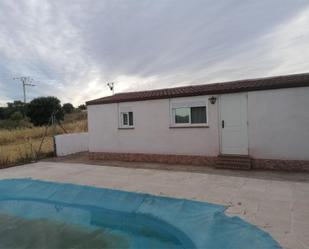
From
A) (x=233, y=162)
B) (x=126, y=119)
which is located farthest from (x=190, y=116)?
(x=126, y=119)

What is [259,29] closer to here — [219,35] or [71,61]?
[219,35]

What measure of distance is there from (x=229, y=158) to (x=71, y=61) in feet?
35.0

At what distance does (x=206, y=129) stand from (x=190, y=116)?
89 cm

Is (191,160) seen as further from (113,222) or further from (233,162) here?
(113,222)

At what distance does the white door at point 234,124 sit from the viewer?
29.6 feet

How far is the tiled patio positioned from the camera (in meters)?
4.53

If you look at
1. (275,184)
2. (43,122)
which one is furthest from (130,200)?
(43,122)

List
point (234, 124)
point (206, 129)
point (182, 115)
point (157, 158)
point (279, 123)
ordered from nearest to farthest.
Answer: point (279, 123)
point (234, 124)
point (206, 129)
point (182, 115)
point (157, 158)

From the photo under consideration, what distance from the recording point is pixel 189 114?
33.2 feet

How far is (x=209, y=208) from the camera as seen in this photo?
538 centimetres

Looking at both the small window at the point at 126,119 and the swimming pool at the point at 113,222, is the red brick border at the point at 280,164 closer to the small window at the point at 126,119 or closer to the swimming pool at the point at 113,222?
the swimming pool at the point at 113,222

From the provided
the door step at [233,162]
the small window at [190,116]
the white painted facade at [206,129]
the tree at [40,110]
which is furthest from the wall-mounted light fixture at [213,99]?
the tree at [40,110]

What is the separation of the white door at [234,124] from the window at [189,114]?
2.51 ft

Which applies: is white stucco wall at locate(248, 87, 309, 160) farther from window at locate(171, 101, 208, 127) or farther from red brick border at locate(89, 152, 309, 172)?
window at locate(171, 101, 208, 127)
